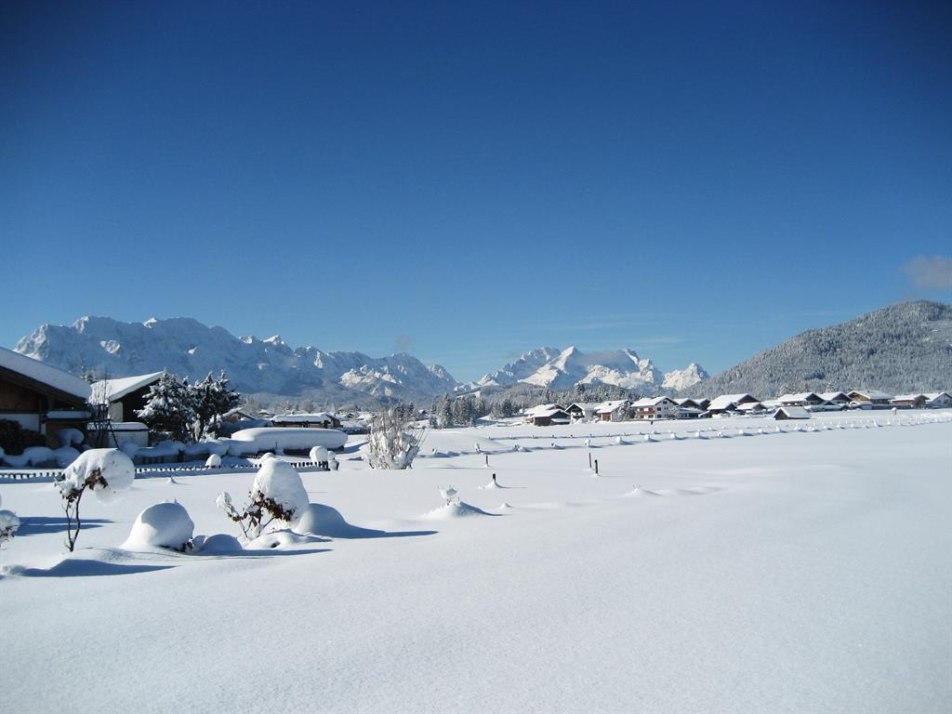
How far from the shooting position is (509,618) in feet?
18.2

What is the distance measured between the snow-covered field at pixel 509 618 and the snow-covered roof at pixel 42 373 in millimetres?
22231

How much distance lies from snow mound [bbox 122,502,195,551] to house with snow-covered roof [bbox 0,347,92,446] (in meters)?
25.8

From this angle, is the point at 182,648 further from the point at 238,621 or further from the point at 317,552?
the point at 317,552

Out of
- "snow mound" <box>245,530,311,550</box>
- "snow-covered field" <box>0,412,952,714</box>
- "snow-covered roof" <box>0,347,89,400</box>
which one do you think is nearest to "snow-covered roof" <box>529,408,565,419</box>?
"snow-covered roof" <box>0,347,89,400</box>

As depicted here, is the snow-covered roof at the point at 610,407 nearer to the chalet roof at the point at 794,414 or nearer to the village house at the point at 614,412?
the village house at the point at 614,412

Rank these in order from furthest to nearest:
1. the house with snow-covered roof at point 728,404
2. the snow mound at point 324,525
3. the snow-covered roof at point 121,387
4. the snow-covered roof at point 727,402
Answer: the snow-covered roof at point 727,402, the house with snow-covered roof at point 728,404, the snow-covered roof at point 121,387, the snow mound at point 324,525

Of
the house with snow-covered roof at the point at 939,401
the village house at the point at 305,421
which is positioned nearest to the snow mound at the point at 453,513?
the village house at the point at 305,421

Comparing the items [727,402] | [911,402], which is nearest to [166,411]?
[727,402]

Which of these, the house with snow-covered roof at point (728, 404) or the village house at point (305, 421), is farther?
the house with snow-covered roof at point (728, 404)

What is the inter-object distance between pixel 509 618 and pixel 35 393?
32.8 metres

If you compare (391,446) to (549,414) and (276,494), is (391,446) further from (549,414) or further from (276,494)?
(549,414)

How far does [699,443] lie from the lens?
4572cm

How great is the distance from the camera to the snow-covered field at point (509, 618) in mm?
4141

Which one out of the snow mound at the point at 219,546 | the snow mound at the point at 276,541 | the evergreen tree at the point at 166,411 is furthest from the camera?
the evergreen tree at the point at 166,411
